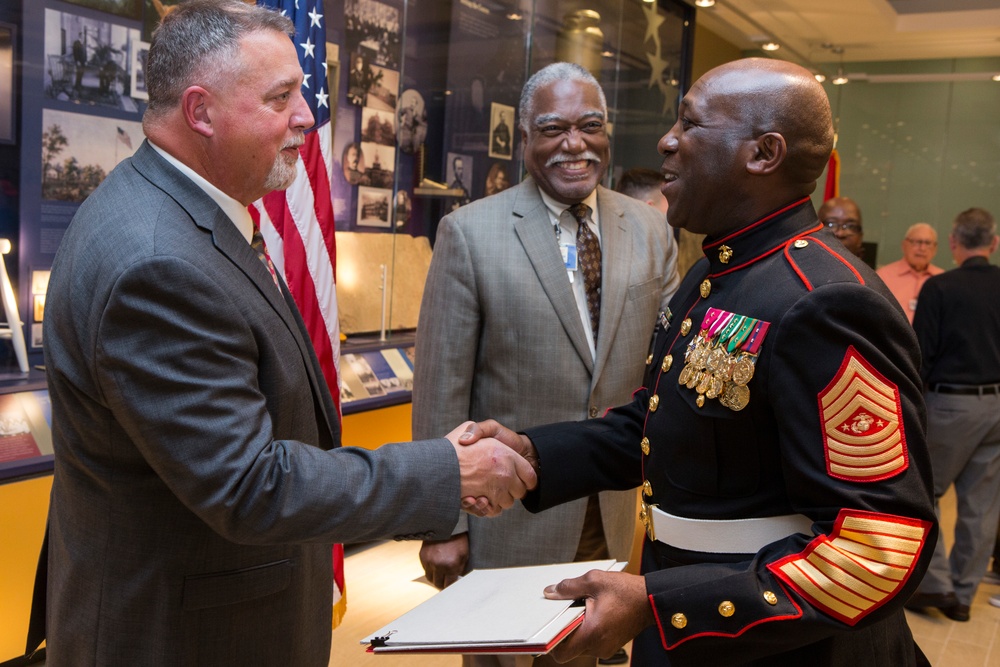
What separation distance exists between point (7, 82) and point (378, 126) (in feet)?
7.05

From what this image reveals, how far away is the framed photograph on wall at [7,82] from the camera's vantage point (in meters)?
3.37

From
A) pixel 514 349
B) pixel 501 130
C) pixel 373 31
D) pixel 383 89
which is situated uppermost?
pixel 373 31

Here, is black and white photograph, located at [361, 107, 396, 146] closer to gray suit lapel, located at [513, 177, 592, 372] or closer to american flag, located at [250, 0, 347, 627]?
american flag, located at [250, 0, 347, 627]

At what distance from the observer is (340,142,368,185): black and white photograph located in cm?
509

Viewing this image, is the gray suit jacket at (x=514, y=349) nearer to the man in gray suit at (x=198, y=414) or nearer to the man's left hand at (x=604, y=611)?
the man in gray suit at (x=198, y=414)

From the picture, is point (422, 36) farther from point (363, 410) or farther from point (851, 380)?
point (851, 380)

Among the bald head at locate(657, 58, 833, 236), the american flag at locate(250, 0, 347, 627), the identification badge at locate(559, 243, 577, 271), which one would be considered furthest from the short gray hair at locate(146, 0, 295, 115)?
the american flag at locate(250, 0, 347, 627)

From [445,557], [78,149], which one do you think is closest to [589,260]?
[445,557]

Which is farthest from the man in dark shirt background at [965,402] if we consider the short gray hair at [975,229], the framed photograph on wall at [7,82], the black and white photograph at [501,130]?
the framed photograph on wall at [7,82]

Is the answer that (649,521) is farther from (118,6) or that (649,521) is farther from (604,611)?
(118,6)

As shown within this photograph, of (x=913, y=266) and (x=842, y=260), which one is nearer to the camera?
(x=842, y=260)

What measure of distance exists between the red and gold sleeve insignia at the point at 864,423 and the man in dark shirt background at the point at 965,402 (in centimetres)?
351

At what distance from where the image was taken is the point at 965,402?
438 cm

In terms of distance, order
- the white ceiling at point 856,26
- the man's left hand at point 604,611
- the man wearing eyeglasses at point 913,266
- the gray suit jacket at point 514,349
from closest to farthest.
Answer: the man's left hand at point 604,611 < the gray suit jacket at point 514,349 < the man wearing eyeglasses at point 913,266 < the white ceiling at point 856,26
